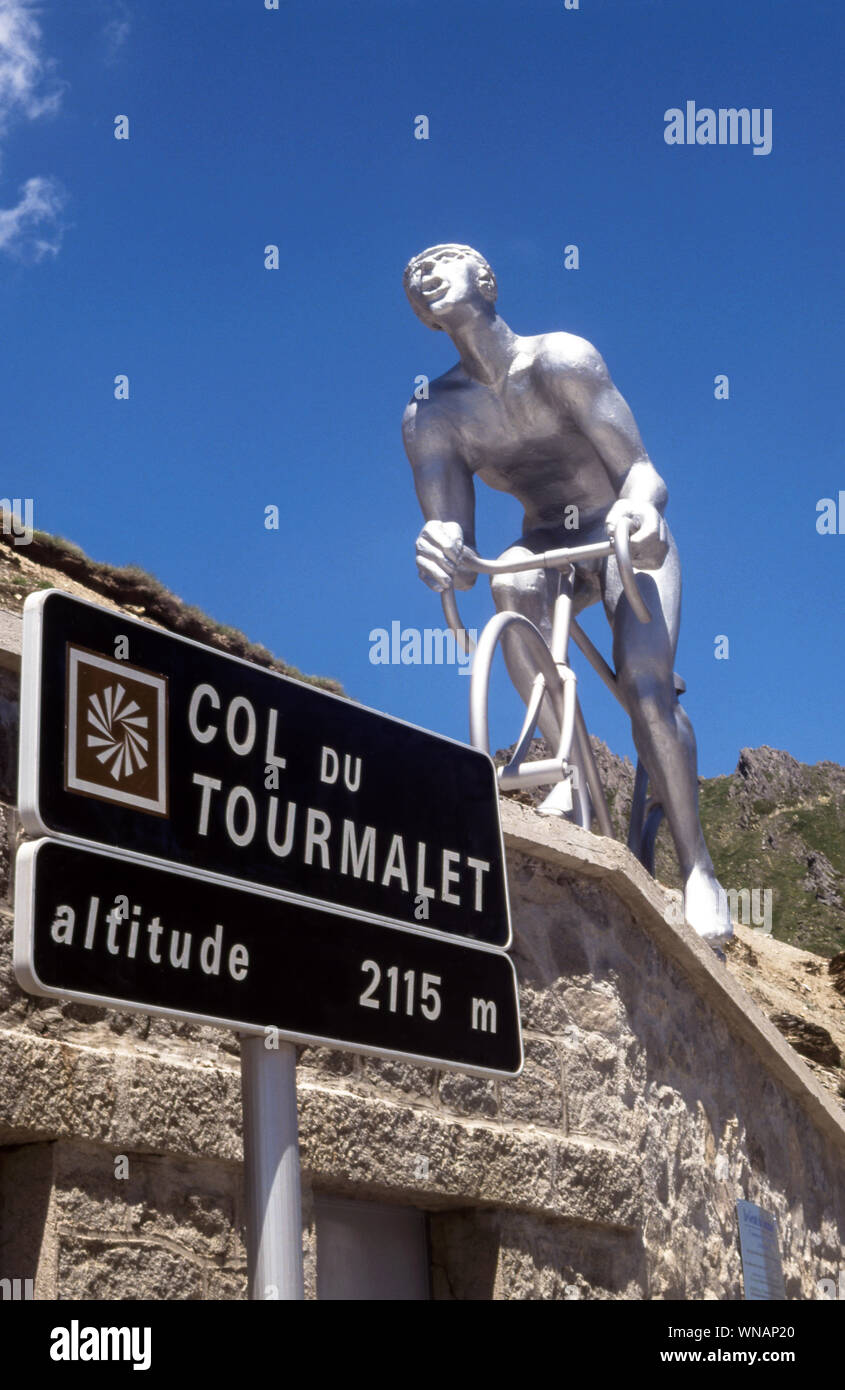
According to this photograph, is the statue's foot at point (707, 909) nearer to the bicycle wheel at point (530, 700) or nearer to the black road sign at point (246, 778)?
the bicycle wheel at point (530, 700)

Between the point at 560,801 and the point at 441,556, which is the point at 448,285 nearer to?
the point at 441,556

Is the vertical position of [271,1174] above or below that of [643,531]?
below

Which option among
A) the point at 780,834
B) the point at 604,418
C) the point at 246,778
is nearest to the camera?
the point at 246,778

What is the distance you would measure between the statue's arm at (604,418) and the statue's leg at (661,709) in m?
0.34

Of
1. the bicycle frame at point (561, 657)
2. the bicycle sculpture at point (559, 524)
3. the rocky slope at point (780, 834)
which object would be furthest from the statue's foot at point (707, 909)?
the rocky slope at point (780, 834)

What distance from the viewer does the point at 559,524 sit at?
20.8ft

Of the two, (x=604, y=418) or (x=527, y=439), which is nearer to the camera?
(x=604, y=418)

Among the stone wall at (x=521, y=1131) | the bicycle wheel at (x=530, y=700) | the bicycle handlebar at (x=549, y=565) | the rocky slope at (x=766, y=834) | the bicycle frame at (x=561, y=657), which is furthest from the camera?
the rocky slope at (x=766, y=834)

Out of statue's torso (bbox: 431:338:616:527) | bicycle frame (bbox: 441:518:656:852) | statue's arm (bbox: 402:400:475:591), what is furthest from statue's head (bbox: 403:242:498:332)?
bicycle frame (bbox: 441:518:656:852)

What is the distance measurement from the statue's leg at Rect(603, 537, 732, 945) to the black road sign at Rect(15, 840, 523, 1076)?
3.67m

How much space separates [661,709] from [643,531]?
2.37 ft

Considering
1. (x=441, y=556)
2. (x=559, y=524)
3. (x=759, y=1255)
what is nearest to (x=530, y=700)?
(x=441, y=556)

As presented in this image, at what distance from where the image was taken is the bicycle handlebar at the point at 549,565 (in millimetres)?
5805
